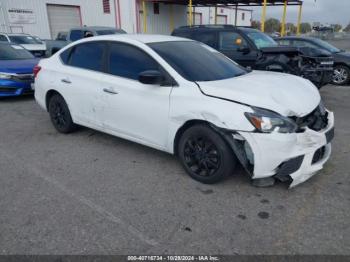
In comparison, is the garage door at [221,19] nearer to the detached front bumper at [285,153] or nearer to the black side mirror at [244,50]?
the black side mirror at [244,50]

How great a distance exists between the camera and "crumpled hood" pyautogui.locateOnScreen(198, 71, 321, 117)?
127 inches

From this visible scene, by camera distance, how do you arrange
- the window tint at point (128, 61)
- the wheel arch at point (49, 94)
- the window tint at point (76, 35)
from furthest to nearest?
1. the window tint at point (76, 35)
2. the wheel arch at point (49, 94)
3. the window tint at point (128, 61)

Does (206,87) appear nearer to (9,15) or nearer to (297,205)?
(297,205)

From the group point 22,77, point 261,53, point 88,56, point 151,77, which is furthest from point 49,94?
point 261,53

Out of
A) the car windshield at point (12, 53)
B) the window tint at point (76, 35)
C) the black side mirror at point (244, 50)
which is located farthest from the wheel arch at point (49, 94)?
the window tint at point (76, 35)

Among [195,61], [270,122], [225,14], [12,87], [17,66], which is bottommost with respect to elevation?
[12,87]

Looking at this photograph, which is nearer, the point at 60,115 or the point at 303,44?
the point at 60,115

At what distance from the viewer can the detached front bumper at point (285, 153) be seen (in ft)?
10.2

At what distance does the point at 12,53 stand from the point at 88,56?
5.48 metres

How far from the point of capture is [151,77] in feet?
11.9

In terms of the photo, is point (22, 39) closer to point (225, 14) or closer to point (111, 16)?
point (111, 16)

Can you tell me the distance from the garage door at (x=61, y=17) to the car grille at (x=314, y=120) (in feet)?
71.6

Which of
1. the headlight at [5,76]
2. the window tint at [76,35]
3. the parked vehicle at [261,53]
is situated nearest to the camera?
the parked vehicle at [261,53]

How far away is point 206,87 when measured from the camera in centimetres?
→ 352
